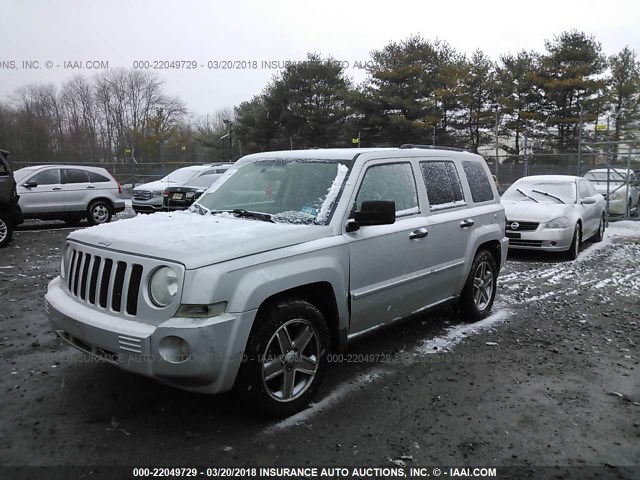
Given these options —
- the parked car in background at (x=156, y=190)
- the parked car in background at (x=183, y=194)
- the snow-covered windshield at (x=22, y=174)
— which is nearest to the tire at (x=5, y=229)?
the snow-covered windshield at (x=22, y=174)

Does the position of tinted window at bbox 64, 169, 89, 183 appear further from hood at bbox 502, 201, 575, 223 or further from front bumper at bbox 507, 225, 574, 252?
front bumper at bbox 507, 225, 574, 252

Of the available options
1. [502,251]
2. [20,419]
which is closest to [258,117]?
[502,251]

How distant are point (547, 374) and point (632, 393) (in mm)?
612

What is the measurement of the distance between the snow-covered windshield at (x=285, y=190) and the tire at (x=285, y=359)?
77cm

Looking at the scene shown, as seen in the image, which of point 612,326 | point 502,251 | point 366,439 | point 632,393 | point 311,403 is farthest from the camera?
point 502,251

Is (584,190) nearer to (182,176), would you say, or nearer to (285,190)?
(285,190)

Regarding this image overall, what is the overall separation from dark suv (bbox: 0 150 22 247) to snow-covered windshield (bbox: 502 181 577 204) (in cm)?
975

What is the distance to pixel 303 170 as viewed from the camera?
14.5 feet

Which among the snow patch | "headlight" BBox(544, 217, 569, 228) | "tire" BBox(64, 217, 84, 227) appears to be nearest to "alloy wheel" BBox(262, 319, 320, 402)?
the snow patch

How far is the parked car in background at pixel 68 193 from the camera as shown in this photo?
40.9ft

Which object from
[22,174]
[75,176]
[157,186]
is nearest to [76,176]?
[75,176]

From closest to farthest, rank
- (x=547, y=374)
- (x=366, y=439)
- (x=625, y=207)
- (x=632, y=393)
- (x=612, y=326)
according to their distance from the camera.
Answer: (x=366, y=439), (x=632, y=393), (x=547, y=374), (x=612, y=326), (x=625, y=207)

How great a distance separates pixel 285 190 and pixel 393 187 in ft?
3.12

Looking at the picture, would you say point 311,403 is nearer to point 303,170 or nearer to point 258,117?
point 303,170
